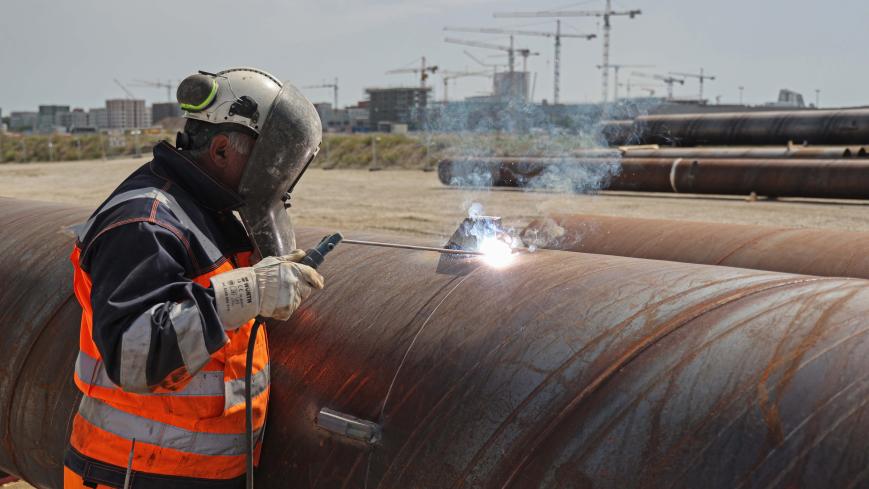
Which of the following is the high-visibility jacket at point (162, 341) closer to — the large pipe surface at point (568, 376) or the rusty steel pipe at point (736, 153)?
the large pipe surface at point (568, 376)

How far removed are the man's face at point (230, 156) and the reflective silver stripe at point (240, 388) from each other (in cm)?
54

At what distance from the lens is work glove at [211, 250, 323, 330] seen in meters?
1.91

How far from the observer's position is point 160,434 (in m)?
2.11

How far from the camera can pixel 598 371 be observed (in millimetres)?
1848

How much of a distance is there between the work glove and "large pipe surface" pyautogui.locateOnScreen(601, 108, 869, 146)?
53.2ft

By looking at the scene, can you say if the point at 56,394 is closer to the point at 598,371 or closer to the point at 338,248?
the point at 338,248

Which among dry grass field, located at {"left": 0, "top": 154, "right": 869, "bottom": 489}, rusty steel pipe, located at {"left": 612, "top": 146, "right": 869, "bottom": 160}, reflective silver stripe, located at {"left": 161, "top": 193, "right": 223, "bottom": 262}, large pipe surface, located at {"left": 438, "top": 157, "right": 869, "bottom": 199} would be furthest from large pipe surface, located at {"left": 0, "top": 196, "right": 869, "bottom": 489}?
rusty steel pipe, located at {"left": 612, "top": 146, "right": 869, "bottom": 160}

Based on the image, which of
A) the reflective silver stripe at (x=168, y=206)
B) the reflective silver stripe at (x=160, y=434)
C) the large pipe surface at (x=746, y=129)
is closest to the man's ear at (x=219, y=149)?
the reflective silver stripe at (x=168, y=206)

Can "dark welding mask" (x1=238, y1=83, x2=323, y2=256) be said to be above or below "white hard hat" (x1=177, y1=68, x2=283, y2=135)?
below

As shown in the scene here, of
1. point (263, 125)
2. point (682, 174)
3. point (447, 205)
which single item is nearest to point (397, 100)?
point (447, 205)

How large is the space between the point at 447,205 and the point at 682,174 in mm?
4320


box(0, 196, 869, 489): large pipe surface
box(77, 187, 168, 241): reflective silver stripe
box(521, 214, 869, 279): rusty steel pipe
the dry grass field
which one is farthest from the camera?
the dry grass field

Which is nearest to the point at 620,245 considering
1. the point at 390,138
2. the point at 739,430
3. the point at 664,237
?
the point at 664,237

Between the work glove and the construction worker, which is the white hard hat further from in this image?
the work glove
